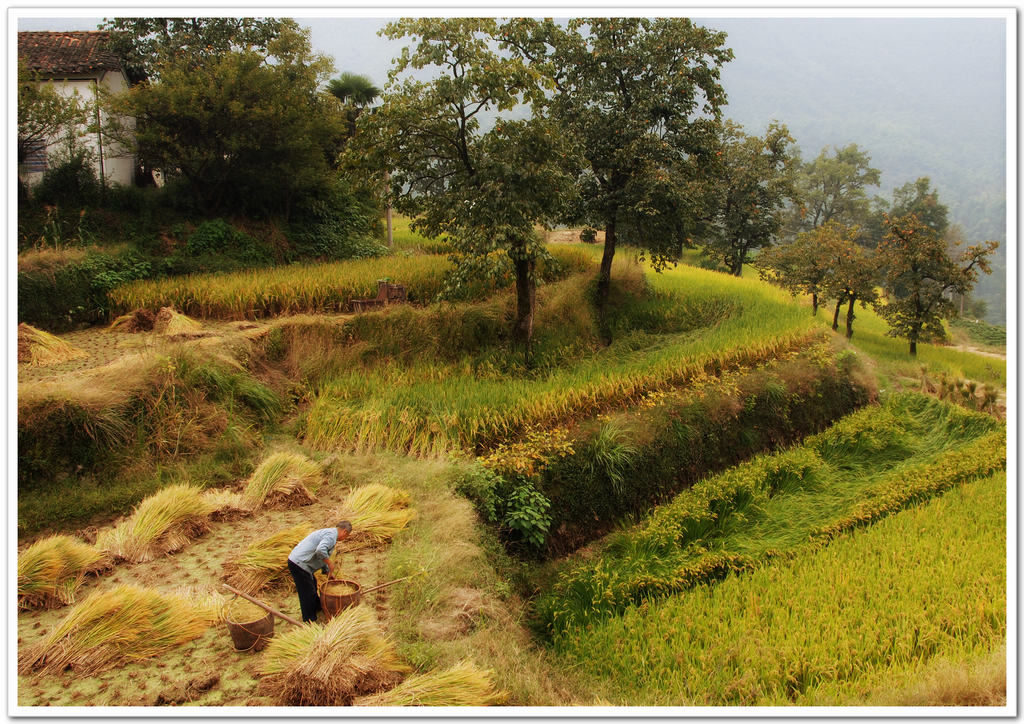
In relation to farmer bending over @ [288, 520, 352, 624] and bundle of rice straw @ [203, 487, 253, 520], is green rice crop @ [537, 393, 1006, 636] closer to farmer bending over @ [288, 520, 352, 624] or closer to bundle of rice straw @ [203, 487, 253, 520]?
farmer bending over @ [288, 520, 352, 624]

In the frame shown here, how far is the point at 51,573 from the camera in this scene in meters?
4.57

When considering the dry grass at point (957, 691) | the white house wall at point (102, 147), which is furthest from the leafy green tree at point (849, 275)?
the white house wall at point (102, 147)

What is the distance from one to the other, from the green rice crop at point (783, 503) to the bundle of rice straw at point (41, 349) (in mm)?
7141

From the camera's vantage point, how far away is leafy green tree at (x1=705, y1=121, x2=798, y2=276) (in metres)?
24.3

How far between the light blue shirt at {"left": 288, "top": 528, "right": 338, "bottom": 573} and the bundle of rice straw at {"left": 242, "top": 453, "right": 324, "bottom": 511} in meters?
1.93

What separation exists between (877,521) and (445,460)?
5328mm

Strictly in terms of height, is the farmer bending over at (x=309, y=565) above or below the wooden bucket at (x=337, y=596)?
above

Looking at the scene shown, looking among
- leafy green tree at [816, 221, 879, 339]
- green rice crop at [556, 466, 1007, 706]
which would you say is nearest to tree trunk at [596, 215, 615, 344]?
leafy green tree at [816, 221, 879, 339]

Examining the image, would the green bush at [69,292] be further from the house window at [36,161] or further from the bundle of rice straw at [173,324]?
the house window at [36,161]

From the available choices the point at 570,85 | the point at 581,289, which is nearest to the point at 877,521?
the point at 581,289

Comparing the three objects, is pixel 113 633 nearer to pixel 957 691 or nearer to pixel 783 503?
pixel 957 691

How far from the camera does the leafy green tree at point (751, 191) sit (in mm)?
24344

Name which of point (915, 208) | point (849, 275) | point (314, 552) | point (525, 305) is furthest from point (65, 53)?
point (915, 208)

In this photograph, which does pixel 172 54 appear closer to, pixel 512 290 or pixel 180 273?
pixel 180 273
